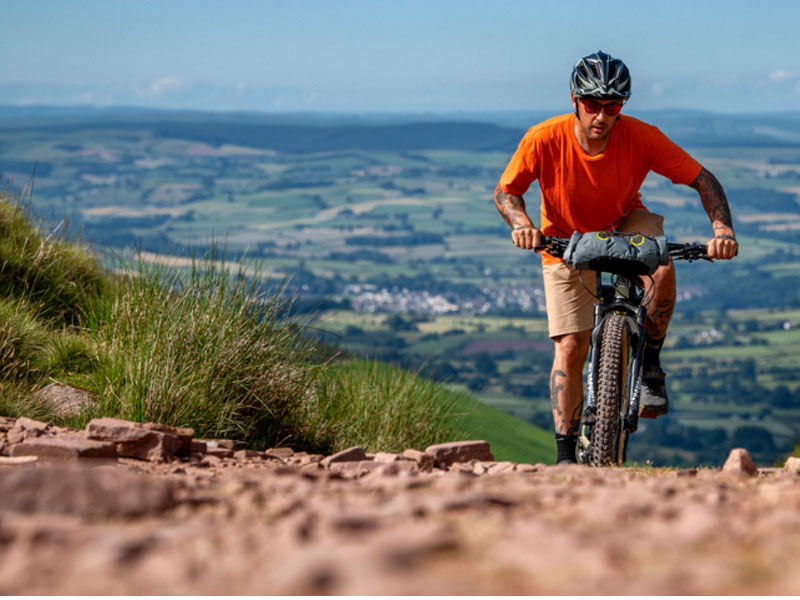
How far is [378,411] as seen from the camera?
714cm

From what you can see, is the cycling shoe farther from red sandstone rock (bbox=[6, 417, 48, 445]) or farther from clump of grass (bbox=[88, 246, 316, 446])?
red sandstone rock (bbox=[6, 417, 48, 445])

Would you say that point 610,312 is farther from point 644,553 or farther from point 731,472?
point 644,553

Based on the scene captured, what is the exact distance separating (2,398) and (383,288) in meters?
107

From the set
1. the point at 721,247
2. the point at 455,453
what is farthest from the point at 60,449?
the point at 721,247

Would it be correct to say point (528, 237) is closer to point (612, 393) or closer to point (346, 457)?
point (612, 393)

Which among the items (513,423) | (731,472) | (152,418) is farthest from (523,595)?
(513,423)

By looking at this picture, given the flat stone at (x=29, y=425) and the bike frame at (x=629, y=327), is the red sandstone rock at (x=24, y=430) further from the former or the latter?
the bike frame at (x=629, y=327)

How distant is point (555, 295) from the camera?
5.91 metres

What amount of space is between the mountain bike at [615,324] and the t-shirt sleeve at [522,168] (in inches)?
16.7

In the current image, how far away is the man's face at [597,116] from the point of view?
539 cm

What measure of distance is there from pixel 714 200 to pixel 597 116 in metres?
0.96

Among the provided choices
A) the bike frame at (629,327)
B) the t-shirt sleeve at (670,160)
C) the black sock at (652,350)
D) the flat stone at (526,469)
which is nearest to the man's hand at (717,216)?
the t-shirt sleeve at (670,160)

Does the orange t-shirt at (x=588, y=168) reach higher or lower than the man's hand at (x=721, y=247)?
higher

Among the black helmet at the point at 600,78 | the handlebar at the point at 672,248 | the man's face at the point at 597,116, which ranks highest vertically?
the black helmet at the point at 600,78
